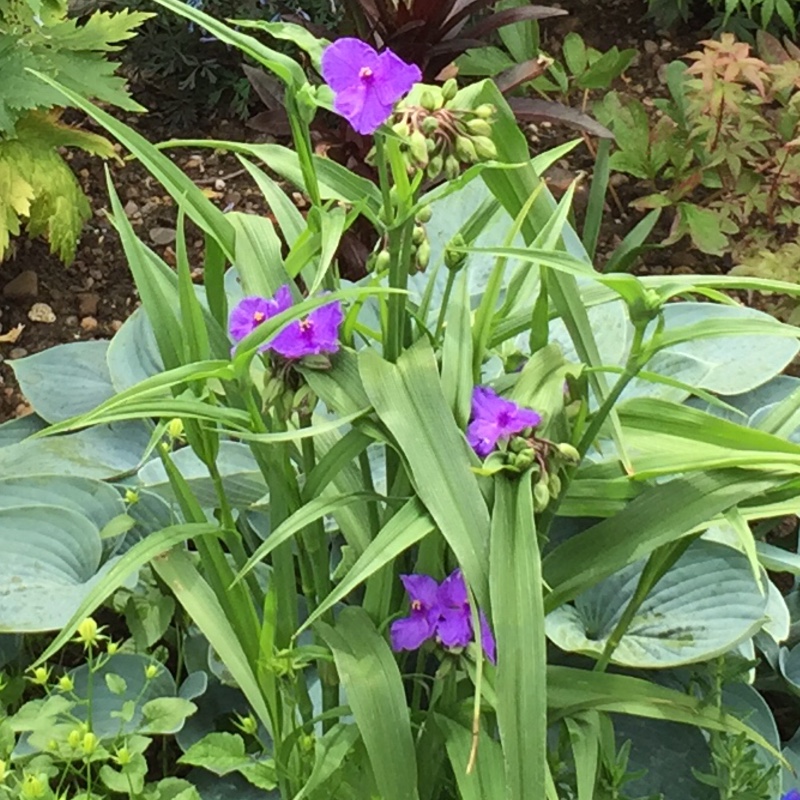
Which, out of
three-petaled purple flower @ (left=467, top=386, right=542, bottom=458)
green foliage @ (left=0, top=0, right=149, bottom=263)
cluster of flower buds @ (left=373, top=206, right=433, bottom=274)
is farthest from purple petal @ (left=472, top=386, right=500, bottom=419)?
green foliage @ (left=0, top=0, right=149, bottom=263)

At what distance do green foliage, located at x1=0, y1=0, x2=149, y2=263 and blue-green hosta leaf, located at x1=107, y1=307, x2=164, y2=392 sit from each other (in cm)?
35

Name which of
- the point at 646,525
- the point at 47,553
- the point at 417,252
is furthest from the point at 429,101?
the point at 47,553

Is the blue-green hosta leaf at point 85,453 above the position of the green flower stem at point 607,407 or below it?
below

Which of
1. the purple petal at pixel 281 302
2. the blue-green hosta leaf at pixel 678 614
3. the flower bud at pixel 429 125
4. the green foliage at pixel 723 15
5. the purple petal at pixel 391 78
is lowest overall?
the blue-green hosta leaf at pixel 678 614

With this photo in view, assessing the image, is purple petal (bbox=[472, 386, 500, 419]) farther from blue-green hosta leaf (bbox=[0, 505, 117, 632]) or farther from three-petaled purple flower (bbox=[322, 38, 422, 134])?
blue-green hosta leaf (bbox=[0, 505, 117, 632])

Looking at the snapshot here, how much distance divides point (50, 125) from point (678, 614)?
4.16 ft

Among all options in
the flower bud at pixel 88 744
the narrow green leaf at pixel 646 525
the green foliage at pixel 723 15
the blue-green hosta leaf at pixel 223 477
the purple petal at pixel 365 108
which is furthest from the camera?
the green foliage at pixel 723 15

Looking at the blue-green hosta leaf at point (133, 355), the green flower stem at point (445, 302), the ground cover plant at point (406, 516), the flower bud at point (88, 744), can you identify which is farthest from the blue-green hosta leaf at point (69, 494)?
the green flower stem at point (445, 302)

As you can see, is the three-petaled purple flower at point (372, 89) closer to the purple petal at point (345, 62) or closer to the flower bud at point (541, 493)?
the purple petal at point (345, 62)

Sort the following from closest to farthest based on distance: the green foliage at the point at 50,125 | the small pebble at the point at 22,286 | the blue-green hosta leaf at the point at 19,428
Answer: the blue-green hosta leaf at the point at 19,428
the green foliage at the point at 50,125
the small pebble at the point at 22,286

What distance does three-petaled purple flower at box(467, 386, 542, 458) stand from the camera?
28.6 inches

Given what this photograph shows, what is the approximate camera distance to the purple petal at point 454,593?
2.57 ft

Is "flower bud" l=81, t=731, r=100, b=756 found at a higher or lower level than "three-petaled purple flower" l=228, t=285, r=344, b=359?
lower

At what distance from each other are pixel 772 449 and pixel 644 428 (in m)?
0.10
